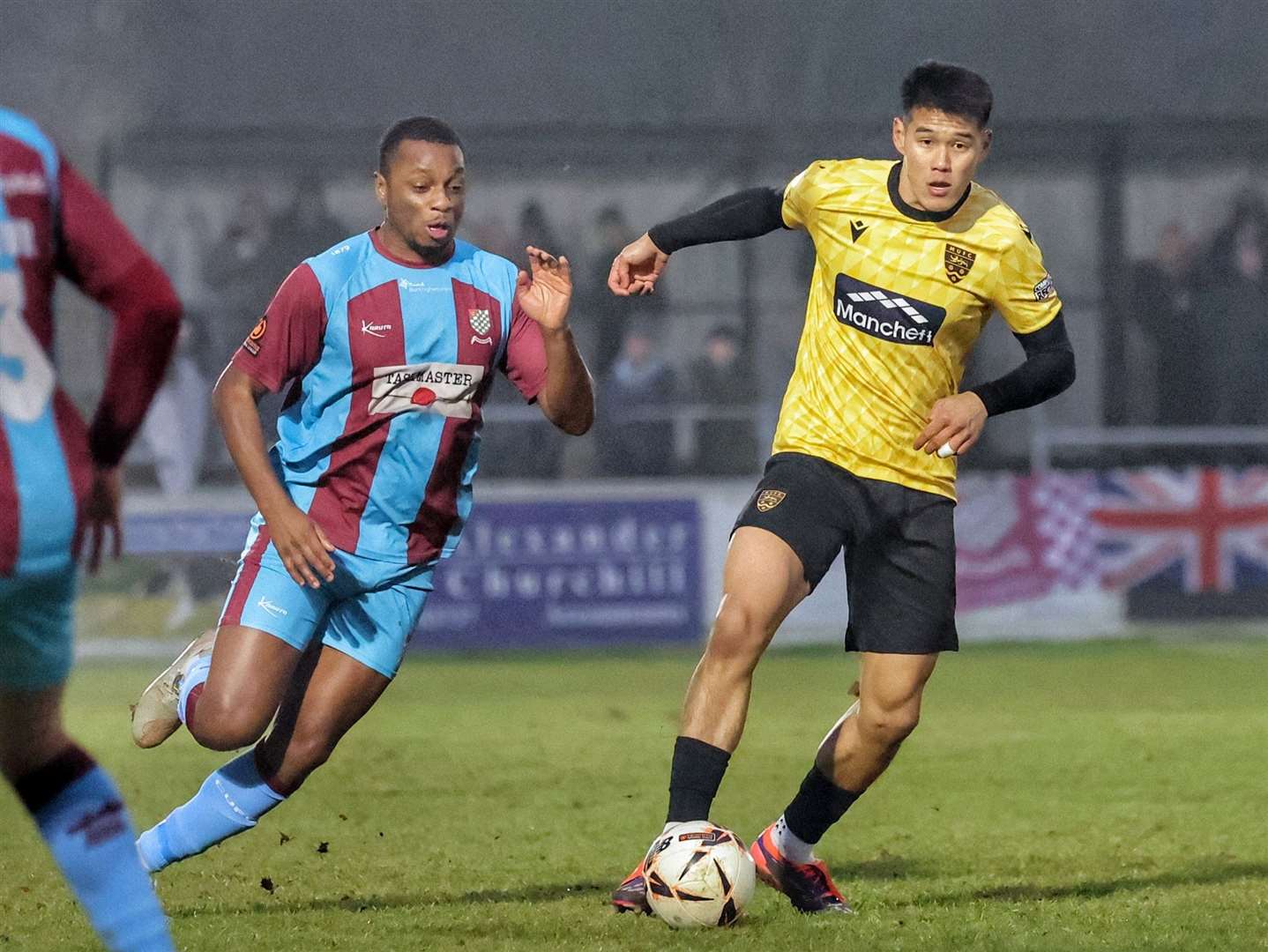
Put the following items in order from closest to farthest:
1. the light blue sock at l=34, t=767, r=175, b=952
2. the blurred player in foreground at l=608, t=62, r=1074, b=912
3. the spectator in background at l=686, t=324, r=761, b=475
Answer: the light blue sock at l=34, t=767, r=175, b=952, the blurred player in foreground at l=608, t=62, r=1074, b=912, the spectator in background at l=686, t=324, r=761, b=475

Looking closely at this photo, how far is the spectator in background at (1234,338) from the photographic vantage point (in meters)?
16.4

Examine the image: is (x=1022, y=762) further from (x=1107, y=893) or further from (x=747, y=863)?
(x=747, y=863)

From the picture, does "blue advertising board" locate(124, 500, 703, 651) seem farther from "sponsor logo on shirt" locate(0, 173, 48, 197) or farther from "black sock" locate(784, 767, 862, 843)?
"sponsor logo on shirt" locate(0, 173, 48, 197)

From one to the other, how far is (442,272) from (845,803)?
1838 millimetres

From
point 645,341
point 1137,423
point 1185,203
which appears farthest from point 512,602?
point 1185,203

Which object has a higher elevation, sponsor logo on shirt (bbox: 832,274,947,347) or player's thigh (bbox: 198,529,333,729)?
sponsor logo on shirt (bbox: 832,274,947,347)

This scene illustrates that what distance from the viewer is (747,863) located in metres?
5.47

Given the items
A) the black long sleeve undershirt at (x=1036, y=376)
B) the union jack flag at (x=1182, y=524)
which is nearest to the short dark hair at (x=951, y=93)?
the black long sleeve undershirt at (x=1036, y=376)

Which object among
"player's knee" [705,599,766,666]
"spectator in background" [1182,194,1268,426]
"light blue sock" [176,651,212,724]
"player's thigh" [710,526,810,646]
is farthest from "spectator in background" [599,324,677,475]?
"player's knee" [705,599,766,666]

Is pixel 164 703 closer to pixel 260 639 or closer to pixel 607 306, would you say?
pixel 260 639

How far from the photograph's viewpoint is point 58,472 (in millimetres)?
3859

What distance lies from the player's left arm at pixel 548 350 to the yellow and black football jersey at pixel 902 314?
24.0 inches

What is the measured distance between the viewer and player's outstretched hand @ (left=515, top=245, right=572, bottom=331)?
18.2 feet

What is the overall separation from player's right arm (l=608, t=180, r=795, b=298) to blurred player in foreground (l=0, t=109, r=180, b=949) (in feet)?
7.46
